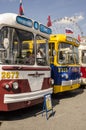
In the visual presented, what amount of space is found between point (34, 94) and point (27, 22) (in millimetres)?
2229

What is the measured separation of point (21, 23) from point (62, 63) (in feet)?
13.3

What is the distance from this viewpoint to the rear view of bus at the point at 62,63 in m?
11.8

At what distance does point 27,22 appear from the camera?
880 cm

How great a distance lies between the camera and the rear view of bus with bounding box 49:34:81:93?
11797 mm

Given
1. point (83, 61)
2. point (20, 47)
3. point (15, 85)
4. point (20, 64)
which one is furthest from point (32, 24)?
point (83, 61)

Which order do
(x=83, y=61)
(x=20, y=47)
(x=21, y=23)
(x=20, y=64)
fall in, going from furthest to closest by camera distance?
(x=83, y=61) → (x=20, y=47) → (x=21, y=23) → (x=20, y=64)

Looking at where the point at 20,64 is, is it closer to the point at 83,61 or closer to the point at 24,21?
the point at 24,21

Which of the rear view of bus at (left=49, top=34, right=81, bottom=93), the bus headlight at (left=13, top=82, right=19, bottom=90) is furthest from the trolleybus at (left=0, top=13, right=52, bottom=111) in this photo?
the rear view of bus at (left=49, top=34, right=81, bottom=93)

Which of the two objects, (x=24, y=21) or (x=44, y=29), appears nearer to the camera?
(x=24, y=21)

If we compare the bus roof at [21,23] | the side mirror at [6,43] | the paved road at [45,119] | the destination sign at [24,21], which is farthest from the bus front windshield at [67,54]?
the side mirror at [6,43]

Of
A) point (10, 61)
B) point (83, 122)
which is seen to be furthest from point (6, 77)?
point (83, 122)

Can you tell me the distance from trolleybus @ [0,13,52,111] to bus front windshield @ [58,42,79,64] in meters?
2.26

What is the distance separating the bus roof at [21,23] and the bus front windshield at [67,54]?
218 cm

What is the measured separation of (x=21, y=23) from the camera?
845cm
